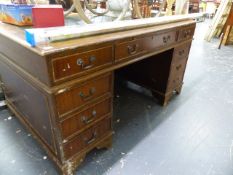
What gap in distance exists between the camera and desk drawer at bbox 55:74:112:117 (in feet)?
2.56

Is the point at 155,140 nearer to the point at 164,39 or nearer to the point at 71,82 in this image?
the point at 164,39

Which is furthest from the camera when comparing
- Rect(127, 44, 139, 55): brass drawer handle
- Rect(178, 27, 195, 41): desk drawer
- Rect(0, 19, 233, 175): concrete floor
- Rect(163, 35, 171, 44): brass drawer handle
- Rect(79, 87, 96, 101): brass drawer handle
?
Rect(178, 27, 195, 41): desk drawer

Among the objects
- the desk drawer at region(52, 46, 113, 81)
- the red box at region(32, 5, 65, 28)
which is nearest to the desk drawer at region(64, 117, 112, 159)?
the desk drawer at region(52, 46, 113, 81)

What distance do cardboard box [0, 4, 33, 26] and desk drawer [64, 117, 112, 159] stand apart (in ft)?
2.12

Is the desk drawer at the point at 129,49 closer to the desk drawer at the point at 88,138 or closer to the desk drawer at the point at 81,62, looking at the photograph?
the desk drawer at the point at 81,62

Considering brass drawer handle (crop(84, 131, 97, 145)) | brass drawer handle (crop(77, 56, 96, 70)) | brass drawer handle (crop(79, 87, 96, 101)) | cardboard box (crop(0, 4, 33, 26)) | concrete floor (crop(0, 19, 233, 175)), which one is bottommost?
concrete floor (crop(0, 19, 233, 175))

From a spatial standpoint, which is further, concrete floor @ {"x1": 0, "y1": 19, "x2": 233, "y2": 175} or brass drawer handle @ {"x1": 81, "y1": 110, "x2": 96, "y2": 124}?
concrete floor @ {"x1": 0, "y1": 19, "x2": 233, "y2": 175}

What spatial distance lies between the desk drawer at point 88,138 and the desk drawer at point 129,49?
15.4 inches

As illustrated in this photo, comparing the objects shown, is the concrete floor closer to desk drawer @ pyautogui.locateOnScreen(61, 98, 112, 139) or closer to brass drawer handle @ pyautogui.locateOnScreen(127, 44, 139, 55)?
desk drawer @ pyautogui.locateOnScreen(61, 98, 112, 139)

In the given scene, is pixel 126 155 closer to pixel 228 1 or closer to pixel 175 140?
pixel 175 140

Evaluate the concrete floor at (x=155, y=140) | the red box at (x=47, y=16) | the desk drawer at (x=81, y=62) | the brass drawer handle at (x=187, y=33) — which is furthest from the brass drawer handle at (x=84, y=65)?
the brass drawer handle at (x=187, y=33)

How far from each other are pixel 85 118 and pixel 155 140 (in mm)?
639

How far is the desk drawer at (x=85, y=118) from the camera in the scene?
868 millimetres

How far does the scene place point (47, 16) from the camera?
81 centimetres
